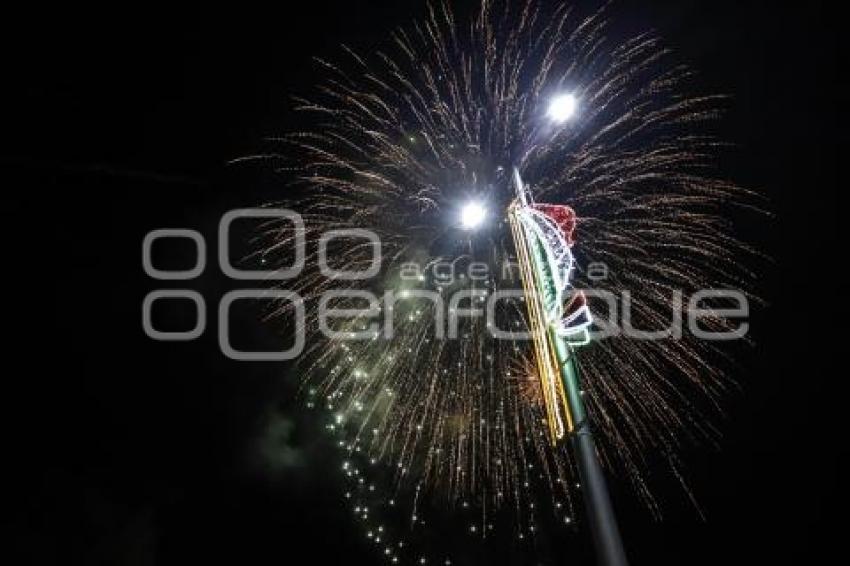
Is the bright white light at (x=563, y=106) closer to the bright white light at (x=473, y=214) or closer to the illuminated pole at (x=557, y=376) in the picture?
the illuminated pole at (x=557, y=376)

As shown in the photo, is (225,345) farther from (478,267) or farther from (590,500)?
(590,500)

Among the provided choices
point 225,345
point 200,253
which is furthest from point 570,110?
point 225,345

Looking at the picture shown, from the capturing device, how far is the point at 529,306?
9961 mm

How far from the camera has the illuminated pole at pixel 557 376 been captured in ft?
26.8

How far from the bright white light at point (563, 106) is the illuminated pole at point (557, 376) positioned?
1.45 metres

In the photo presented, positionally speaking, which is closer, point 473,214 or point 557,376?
point 557,376

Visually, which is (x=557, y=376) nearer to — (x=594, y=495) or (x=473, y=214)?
(x=594, y=495)

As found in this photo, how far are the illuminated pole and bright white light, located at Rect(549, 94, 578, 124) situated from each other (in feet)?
4.75

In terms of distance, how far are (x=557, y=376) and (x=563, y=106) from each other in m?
3.60

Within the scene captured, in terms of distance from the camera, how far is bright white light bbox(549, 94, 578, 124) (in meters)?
8.88

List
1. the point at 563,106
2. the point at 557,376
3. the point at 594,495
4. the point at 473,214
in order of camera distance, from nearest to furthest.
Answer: the point at 594,495
the point at 563,106
the point at 557,376
the point at 473,214

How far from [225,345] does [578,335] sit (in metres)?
10.5

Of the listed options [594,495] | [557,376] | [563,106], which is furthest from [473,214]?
[594,495]

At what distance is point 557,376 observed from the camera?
9.17 m
